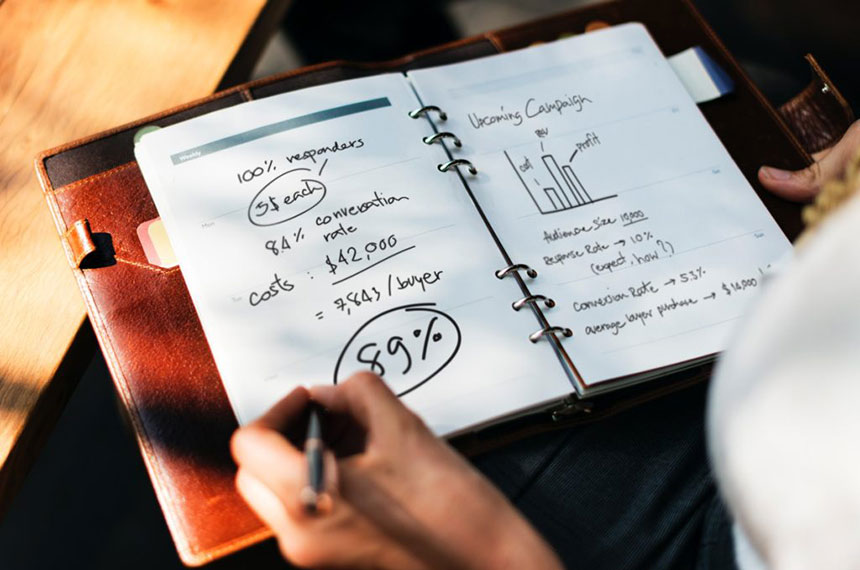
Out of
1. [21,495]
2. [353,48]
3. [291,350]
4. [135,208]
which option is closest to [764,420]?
[291,350]

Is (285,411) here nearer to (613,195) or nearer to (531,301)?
(531,301)

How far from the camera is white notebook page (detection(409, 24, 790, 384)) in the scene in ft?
2.34

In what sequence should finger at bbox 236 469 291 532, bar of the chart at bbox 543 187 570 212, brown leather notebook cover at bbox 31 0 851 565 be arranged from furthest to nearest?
bar of the chart at bbox 543 187 570 212 < brown leather notebook cover at bbox 31 0 851 565 < finger at bbox 236 469 291 532

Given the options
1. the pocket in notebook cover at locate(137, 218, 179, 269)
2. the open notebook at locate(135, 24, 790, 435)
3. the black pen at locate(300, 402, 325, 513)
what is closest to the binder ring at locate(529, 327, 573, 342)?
the open notebook at locate(135, 24, 790, 435)

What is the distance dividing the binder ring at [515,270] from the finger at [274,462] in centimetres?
26

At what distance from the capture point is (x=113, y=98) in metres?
0.89

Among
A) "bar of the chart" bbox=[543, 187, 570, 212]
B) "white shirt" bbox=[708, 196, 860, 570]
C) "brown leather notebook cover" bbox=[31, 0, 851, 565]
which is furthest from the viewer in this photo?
"bar of the chart" bbox=[543, 187, 570, 212]

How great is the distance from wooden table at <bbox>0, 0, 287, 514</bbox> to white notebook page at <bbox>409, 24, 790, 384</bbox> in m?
0.28

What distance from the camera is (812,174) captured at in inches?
31.9

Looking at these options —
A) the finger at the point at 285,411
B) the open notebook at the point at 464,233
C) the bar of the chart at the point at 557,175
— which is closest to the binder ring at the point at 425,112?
the open notebook at the point at 464,233

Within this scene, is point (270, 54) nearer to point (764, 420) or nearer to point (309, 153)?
point (309, 153)

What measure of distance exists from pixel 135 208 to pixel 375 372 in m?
0.30

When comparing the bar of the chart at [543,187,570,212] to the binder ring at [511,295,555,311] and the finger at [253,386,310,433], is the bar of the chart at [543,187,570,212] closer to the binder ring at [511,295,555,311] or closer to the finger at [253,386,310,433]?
the binder ring at [511,295,555,311]

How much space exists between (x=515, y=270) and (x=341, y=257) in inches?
6.4
